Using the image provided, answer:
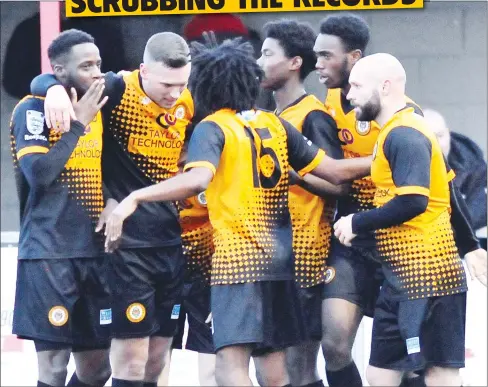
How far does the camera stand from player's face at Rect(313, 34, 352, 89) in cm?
545

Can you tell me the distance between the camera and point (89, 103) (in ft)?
17.1

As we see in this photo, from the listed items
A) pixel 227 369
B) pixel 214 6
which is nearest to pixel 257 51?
pixel 214 6

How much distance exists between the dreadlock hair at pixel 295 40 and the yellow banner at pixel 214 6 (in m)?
0.42

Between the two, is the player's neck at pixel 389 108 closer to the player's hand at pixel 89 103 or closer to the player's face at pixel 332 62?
the player's face at pixel 332 62

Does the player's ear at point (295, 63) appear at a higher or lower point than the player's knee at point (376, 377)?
higher

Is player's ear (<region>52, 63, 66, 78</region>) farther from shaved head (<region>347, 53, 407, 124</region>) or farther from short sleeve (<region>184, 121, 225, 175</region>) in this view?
shaved head (<region>347, 53, 407, 124</region>)

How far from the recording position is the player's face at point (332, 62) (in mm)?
5453

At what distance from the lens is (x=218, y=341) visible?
186 inches

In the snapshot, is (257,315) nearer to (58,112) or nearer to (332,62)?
(58,112)

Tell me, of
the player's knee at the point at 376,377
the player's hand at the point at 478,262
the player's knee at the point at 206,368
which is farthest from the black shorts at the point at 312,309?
the player's knee at the point at 206,368

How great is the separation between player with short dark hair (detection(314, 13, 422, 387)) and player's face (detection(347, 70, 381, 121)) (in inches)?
11.3

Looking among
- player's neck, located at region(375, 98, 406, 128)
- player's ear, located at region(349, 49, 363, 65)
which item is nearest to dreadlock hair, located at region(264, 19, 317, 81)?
player's ear, located at region(349, 49, 363, 65)

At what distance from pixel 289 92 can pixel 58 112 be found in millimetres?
997

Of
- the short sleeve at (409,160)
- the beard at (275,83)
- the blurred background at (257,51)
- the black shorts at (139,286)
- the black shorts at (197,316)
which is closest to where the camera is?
the short sleeve at (409,160)
